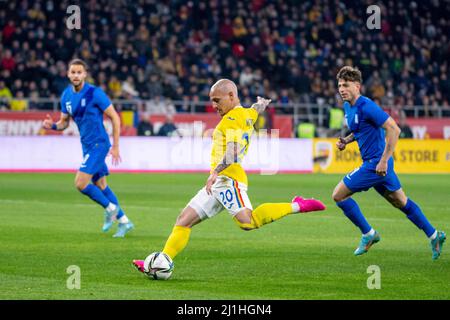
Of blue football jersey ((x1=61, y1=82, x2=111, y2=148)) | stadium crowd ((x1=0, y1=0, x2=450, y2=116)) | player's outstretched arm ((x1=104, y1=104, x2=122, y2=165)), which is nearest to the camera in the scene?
player's outstretched arm ((x1=104, y1=104, x2=122, y2=165))

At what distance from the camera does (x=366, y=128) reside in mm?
11969

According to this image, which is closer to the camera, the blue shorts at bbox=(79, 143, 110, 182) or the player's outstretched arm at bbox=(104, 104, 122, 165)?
the player's outstretched arm at bbox=(104, 104, 122, 165)

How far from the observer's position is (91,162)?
1438 centimetres

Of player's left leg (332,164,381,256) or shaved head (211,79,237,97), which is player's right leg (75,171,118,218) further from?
shaved head (211,79,237,97)

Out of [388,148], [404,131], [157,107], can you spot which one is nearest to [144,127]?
[157,107]

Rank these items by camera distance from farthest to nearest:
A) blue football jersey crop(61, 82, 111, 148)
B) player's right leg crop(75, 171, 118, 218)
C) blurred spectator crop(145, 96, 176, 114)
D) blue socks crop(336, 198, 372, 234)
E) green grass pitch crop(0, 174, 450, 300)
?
blurred spectator crop(145, 96, 176, 114) → blue football jersey crop(61, 82, 111, 148) → player's right leg crop(75, 171, 118, 218) → blue socks crop(336, 198, 372, 234) → green grass pitch crop(0, 174, 450, 300)

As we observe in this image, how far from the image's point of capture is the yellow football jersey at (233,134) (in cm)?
975

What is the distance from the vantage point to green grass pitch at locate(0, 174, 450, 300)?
9.04m

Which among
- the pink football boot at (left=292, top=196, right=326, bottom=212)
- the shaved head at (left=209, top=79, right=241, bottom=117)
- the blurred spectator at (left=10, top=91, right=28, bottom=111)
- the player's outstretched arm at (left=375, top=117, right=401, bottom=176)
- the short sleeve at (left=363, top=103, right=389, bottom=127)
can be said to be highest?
the shaved head at (left=209, top=79, right=241, bottom=117)

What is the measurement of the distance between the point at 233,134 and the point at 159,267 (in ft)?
4.64

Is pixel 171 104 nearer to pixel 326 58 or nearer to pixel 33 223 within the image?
pixel 326 58

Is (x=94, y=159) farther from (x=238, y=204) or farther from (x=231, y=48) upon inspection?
(x=231, y=48)

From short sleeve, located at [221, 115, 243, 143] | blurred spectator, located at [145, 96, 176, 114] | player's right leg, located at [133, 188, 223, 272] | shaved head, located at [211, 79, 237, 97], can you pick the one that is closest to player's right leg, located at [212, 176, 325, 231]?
player's right leg, located at [133, 188, 223, 272]

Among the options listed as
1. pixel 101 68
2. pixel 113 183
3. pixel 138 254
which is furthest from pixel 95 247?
pixel 101 68
